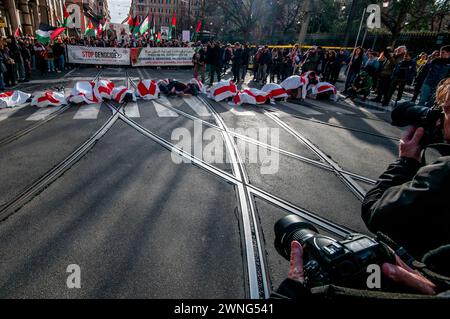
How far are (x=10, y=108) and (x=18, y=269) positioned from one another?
7.73 metres

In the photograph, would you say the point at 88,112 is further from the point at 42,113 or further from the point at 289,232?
the point at 289,232

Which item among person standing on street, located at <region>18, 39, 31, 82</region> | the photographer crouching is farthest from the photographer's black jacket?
person standing on street, located at <region>18, 39, 31, 82</region>

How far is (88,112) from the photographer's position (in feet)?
26.3

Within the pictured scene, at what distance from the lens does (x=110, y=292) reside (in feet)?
7.65

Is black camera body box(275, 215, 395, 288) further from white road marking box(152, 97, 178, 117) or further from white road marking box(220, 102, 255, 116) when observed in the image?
white road marking box(220, 102, 255, 116)

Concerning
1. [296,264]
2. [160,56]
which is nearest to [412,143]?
[296,264]

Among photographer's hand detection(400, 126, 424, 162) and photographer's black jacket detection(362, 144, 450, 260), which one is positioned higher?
photographer's hand detection(400, 126, 424, 162)

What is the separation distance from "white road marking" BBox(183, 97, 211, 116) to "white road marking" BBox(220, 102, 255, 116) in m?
0.88

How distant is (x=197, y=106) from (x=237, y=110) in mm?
1442

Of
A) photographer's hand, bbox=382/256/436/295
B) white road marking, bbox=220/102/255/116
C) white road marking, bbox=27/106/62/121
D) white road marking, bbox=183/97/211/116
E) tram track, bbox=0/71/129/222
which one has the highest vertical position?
photographer's hand, bbox=382/256/436/295

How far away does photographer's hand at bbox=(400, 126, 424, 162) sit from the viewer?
5.36ft

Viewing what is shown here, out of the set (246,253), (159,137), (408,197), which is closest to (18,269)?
(246,253)

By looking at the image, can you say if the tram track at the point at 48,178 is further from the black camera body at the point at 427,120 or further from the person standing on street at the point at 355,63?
the person standing on street at the point at 355,63
